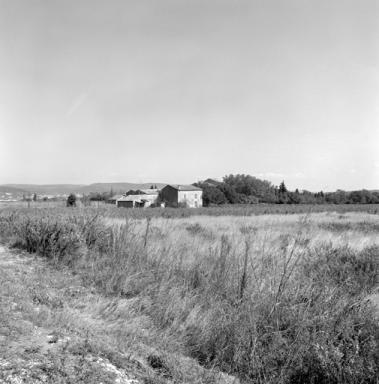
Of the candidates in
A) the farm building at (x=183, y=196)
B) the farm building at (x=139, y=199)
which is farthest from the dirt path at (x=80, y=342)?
the farm building at (x=183, y=196)

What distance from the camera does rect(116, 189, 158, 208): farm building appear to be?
83912 millimetres

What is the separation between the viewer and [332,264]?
659 cm

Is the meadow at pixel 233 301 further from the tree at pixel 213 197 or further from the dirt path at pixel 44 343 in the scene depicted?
the tree at pixel 213 197

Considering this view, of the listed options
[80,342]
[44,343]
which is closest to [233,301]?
[80,342]

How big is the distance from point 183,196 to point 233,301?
270 ft

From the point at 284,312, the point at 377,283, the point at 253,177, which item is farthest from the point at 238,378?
the point at 253,177

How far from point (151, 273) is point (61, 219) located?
11.0ft

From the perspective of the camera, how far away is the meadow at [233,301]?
330cm

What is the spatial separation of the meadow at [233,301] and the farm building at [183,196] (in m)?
76.8

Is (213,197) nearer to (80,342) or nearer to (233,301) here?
(233,301)

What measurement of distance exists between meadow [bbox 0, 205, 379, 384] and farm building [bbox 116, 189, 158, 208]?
71.4m

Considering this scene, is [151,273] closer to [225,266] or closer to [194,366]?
[225,266]

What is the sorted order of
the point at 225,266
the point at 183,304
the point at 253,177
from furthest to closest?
the point at 253,177 → the point at 225,266 → the point at 183,304

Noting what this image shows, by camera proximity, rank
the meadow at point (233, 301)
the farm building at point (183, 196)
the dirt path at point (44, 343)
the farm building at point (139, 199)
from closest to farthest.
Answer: the dirt path at point (44, 343) < the meadow at point (233, 301) < the farm building at point (139, 199) < the farm building at point (183, 196)
